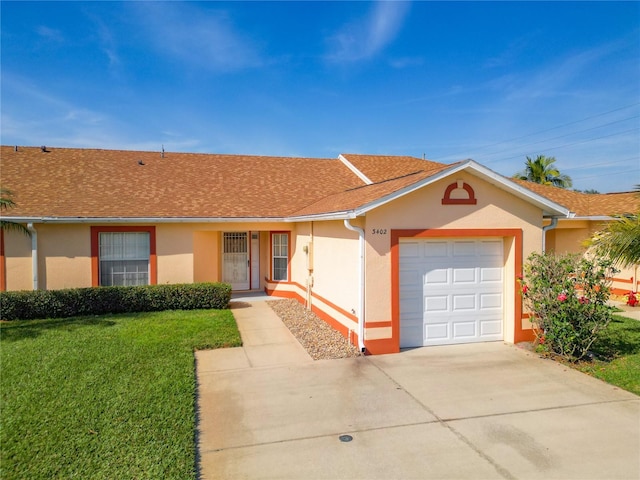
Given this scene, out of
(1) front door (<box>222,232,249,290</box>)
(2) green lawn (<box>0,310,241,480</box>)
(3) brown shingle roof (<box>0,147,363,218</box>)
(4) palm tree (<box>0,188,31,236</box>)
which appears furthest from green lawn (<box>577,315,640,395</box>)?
(4) palm tree (<box>0,188,31,236</box>)

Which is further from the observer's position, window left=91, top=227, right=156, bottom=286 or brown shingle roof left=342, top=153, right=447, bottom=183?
brown shingle roof left=342, top=153, right=447, bottom=183

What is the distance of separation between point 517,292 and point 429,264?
6.60 feet

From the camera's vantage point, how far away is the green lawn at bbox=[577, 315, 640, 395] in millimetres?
7176

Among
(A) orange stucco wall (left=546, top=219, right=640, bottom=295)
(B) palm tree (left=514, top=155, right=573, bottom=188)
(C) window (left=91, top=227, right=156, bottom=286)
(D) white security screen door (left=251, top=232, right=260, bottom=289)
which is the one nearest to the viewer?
(C) window (left=91, top=227, right=156, bottom=286)

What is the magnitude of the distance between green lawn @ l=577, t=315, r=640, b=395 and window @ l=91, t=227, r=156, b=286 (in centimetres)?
1166

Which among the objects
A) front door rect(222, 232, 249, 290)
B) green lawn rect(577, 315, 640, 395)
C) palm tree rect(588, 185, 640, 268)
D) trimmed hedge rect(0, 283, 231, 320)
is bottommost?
green lawn rect(577, 315, 640, 395)

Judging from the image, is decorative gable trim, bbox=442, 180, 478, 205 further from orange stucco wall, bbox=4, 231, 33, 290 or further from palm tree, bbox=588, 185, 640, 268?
orange stucco wall, bbox=4, 231, 33, 290

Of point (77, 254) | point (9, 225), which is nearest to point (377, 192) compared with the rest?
point (77, 254)

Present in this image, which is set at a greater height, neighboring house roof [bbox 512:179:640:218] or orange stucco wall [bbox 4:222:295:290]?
neighboring house roof [bbox 512:179:640:218]

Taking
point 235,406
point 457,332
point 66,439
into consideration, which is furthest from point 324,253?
point 66,439

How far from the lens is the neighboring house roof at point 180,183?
13164 mm

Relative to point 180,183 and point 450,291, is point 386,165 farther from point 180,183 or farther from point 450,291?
point 450,291

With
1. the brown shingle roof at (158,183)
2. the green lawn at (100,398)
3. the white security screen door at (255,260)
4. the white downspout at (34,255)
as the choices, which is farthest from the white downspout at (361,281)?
the white downspout at (34,255)

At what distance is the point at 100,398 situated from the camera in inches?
245
